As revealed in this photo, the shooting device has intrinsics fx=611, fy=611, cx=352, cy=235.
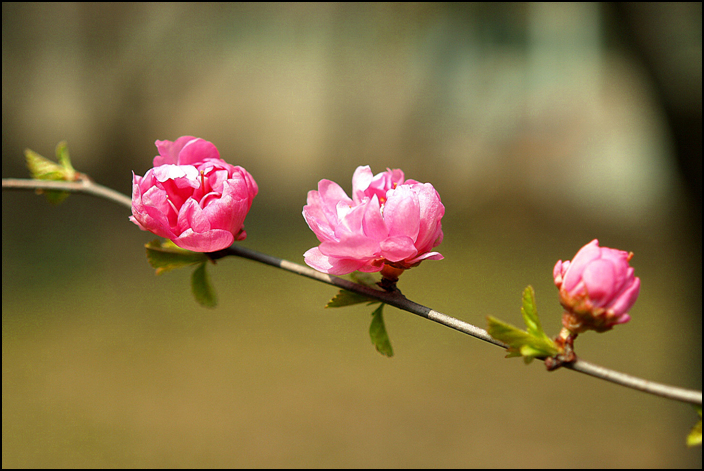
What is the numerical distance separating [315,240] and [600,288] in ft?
14.0

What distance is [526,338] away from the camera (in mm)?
387

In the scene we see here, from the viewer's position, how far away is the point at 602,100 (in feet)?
19.5

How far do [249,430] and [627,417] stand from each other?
5.63ft

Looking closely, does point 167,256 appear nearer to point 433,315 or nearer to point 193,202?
point 193,202

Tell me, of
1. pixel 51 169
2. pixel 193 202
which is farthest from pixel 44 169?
pixel 193 202

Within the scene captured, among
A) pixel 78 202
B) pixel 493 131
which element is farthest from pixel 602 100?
pixel 78 202

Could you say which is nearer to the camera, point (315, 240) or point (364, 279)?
point (364, 279)

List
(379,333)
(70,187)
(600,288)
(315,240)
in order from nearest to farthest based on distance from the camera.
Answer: (600,288), (379,333), (70,187), (315,240)

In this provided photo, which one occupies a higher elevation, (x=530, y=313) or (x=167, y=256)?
(x=530, y=313)

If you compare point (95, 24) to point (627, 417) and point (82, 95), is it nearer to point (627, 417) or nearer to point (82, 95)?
point (82, 95)

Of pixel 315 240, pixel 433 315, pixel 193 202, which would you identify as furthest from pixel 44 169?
pixel 315 240

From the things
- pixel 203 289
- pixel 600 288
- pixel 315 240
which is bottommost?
pixel 315 240

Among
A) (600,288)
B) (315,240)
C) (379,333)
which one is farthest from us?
(315,240)

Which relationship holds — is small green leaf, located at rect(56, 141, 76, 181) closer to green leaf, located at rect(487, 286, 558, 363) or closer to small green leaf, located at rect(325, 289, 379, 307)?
small green leaf, located at rect(325, 289, 379, 307)
